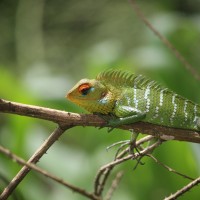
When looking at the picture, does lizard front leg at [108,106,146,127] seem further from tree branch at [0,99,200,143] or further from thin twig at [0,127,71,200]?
thin twig at [0,127,71,200]

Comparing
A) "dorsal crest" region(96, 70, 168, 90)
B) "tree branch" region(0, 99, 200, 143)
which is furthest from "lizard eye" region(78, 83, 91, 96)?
"tree branch" region(0, 99, 200, 143)

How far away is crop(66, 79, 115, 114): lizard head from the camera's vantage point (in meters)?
2.83

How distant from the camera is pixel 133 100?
9.80 feet

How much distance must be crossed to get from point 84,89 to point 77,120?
0.65 meters

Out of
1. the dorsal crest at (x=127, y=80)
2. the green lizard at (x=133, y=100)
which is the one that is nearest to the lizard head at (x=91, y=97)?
the green lizard at (x=133, y=100)

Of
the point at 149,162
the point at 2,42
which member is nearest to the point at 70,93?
the point at 149,162

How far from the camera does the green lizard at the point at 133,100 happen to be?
2836 millimetres

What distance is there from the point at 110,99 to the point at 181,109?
508mm

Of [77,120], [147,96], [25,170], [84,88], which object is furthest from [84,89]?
[25,170]

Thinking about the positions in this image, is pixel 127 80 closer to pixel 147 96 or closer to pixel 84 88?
pixel 147 96

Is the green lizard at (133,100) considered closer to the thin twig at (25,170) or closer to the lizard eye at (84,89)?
the lizard eye at (84,89)

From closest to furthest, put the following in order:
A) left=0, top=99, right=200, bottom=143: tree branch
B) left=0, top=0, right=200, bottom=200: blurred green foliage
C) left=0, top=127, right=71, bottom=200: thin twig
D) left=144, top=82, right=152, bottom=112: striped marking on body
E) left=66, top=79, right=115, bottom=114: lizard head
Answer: left=0, top=127, right=71, bottom=200: thin twig, left=0, top=99, right=200, bottom=143: tree branch, left=66, top=79, right=115, bottom=114: lizard head, left=144, top=82, right=152, bottom=112: striped marking on body, left=0, top=0, right=200, bottom=200: blurred green foliage

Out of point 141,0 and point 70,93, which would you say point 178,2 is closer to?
point 141,0

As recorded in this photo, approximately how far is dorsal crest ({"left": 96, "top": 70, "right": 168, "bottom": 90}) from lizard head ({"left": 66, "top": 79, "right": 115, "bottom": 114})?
0.13 m
